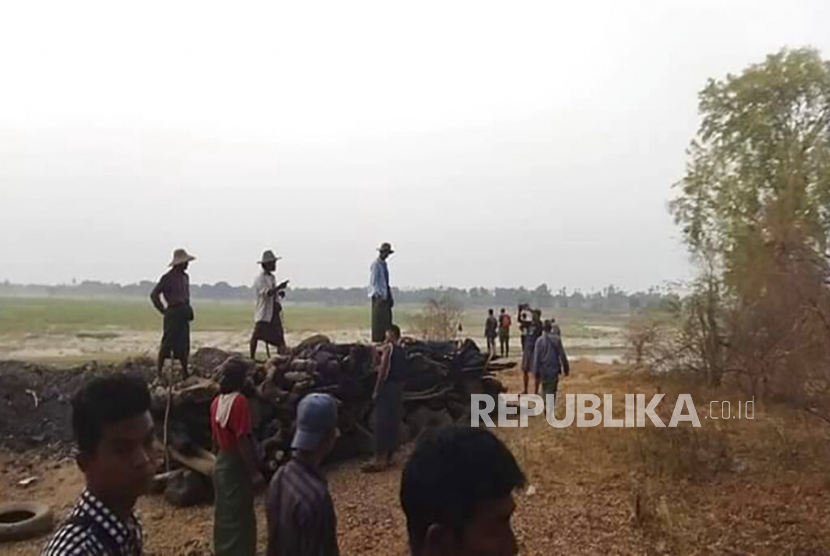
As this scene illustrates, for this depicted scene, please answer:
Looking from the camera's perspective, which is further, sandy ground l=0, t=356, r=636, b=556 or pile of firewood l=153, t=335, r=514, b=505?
pile of firewood l=153, t=335, r=514, b=505

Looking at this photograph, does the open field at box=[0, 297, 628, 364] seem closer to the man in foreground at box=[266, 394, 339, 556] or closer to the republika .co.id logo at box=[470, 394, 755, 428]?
the republika .co.id logo at box=[470, 394, 755, 428]

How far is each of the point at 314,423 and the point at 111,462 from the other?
48.9 inches

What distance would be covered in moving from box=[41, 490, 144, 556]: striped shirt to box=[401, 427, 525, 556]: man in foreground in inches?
32.5

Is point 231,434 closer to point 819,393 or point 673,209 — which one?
point 819,393

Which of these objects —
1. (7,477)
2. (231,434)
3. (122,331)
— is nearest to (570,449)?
(231,434)

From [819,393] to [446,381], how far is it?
502cm

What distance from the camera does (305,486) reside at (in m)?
3.19

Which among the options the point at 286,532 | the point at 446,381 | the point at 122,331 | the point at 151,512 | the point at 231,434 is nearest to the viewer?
the point at 286,532

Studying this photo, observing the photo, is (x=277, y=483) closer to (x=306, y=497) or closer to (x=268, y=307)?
(x=306, y=497)

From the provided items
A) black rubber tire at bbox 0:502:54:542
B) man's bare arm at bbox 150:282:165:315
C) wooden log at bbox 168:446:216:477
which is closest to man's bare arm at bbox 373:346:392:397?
wooden log at bbox 168:446:216:477

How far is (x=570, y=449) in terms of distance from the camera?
10.3 m

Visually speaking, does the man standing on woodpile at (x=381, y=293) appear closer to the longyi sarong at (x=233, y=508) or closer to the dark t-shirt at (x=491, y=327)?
the longyi sarong at (x=233, y=508)

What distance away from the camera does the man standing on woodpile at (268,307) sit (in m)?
9.98

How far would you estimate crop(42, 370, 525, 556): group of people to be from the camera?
5.41 feet
